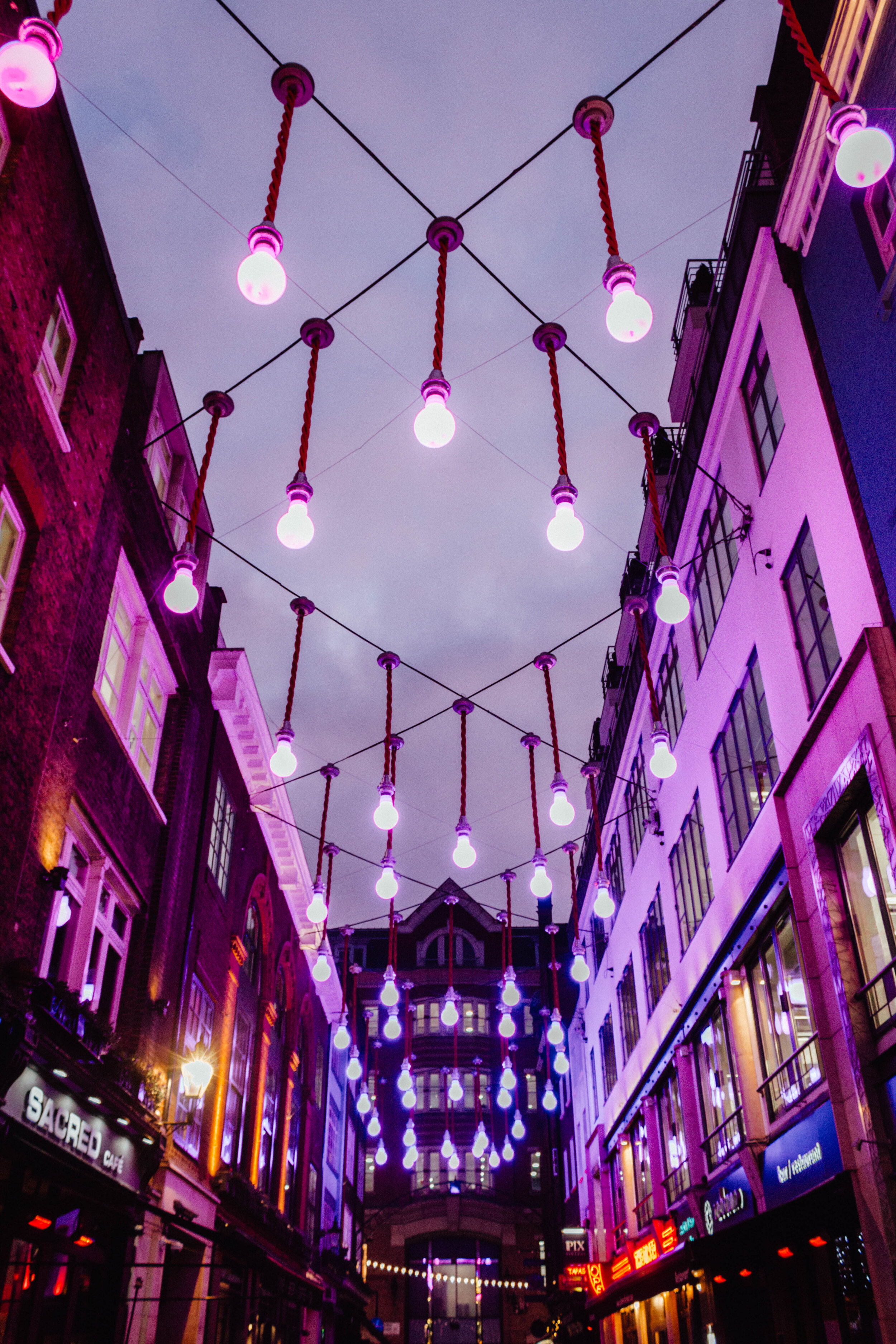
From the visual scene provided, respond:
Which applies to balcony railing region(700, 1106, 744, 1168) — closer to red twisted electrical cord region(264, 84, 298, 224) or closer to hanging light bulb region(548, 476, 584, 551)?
hanging light bulb region(548, 476, 584, 551)

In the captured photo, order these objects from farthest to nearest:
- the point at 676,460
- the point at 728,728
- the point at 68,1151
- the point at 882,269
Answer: the point at 676,460
the point at 728,728
the point at 882,269
the point at 68,1151

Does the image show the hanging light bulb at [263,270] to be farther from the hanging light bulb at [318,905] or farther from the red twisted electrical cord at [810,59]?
the hanging light bulb at [318,905]

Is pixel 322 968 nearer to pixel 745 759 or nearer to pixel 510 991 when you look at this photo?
pixel 510 991

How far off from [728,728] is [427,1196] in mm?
40691

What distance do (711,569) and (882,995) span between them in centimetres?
897

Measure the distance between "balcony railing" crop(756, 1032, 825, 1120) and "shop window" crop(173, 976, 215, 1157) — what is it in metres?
8.61

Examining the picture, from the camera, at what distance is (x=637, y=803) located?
2628 centimetres

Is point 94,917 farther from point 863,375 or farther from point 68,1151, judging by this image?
point 863,375

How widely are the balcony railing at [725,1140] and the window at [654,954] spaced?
4.87 m

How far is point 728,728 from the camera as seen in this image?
16.5 meters

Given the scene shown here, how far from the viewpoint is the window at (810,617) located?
11.9 meters

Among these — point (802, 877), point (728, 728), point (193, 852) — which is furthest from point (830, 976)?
point (193, 852)

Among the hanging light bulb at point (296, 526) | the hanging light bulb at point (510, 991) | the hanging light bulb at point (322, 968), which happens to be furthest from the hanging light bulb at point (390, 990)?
the hanging light bulb at point (296, 526)

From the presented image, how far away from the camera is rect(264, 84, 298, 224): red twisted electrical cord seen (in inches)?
277
